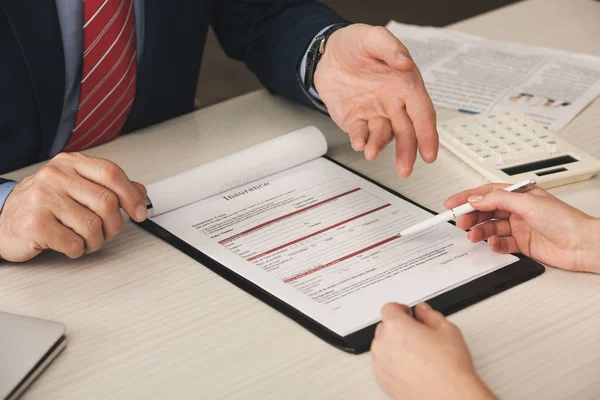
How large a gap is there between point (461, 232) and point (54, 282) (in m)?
0.51

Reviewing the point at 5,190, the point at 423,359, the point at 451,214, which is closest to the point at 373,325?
the point at 423,359

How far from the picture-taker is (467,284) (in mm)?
836

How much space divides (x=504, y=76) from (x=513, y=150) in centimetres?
35

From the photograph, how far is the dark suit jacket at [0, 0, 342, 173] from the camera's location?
113cm

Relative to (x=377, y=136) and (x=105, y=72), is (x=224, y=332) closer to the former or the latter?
(x=377, y=136)

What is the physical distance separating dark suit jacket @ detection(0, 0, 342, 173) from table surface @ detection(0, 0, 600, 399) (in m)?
0.33

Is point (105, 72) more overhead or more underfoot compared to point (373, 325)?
more overhead

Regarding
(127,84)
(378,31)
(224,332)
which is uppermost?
(378,31)

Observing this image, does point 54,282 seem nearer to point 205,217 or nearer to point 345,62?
point 205,217

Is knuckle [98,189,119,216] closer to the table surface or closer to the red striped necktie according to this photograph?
the table surface

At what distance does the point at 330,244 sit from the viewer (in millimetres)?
917

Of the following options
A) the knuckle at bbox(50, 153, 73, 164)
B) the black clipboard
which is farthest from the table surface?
the knuckle at bbox(50, 153, 73, 164)

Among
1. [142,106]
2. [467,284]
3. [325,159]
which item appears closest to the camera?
[467,284]

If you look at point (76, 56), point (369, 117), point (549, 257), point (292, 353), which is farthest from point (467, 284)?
point (76, 56)
